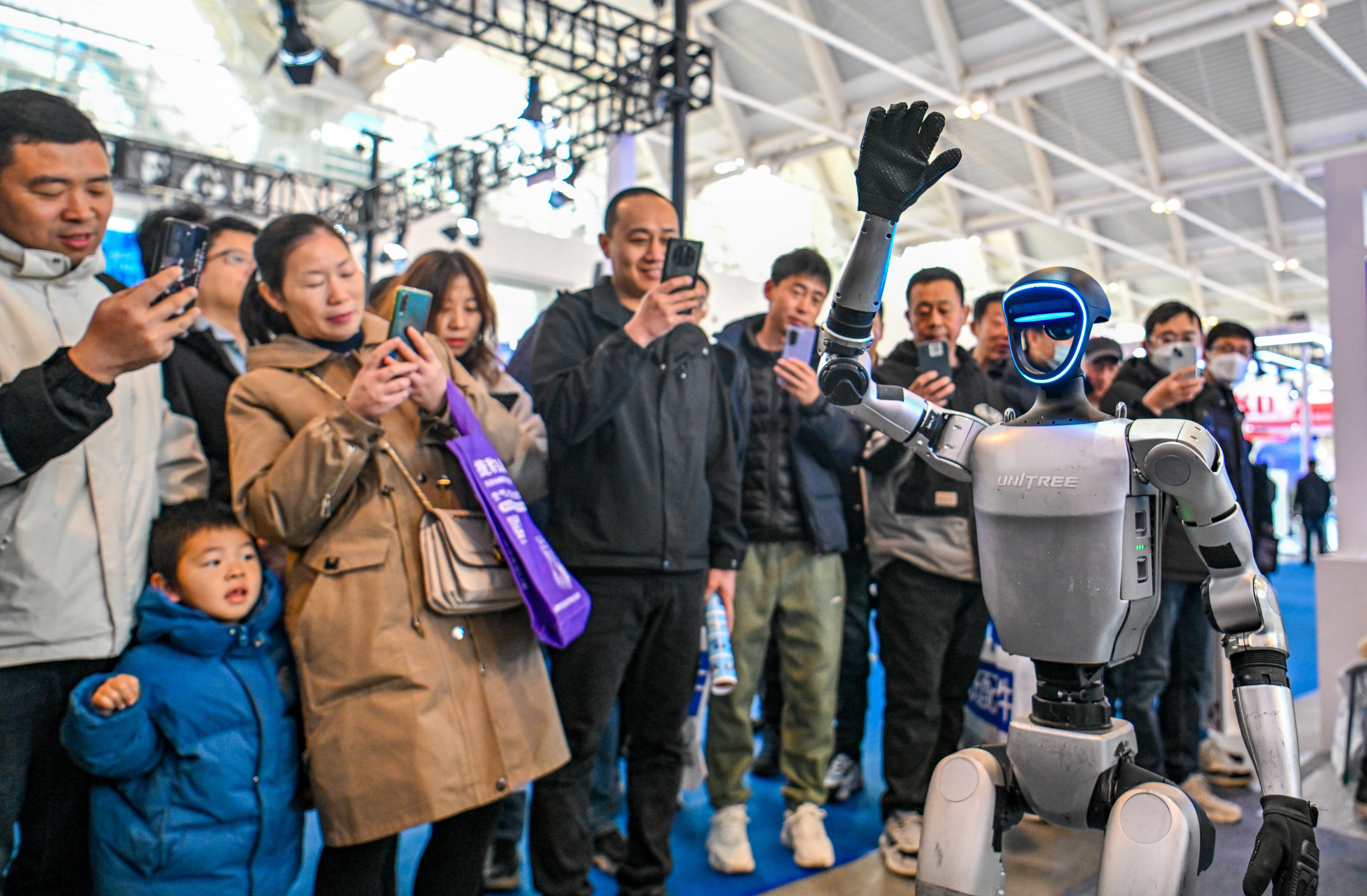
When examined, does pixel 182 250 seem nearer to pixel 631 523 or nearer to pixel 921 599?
pixel 631 523

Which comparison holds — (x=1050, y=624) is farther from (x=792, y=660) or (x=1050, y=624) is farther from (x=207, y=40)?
(x=207, y=40)

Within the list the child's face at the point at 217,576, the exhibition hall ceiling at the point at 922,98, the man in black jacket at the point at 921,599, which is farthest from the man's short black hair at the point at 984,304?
the exhibition hall ceiling at the point at 922,98

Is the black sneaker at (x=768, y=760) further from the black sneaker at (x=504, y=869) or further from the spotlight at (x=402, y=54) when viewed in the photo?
the spotlight at (x=402, y=54)

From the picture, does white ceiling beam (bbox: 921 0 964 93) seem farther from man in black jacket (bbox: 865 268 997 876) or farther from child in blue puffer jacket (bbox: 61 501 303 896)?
child in blue puffer jacket (bbox: 61 501 303 896)

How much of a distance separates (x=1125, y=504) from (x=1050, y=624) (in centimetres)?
23

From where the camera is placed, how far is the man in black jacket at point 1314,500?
1023 centimetres

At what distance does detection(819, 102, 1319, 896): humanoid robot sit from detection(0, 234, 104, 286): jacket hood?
49.3 inches

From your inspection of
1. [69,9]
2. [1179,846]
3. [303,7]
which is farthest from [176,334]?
[69,9]

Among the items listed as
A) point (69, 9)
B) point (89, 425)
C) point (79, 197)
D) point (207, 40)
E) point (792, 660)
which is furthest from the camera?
point (207, 40)

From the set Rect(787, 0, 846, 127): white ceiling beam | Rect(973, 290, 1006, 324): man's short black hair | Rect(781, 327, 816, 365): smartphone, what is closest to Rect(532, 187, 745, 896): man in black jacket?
Rect(781, 327, 816, 365): smartphone

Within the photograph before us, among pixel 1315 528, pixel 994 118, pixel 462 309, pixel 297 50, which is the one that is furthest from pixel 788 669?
pixel 1315 528

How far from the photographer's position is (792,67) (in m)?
11.4

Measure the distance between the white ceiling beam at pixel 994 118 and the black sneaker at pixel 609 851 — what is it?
849 centimetres

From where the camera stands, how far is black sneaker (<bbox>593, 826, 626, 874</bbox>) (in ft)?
7.80
